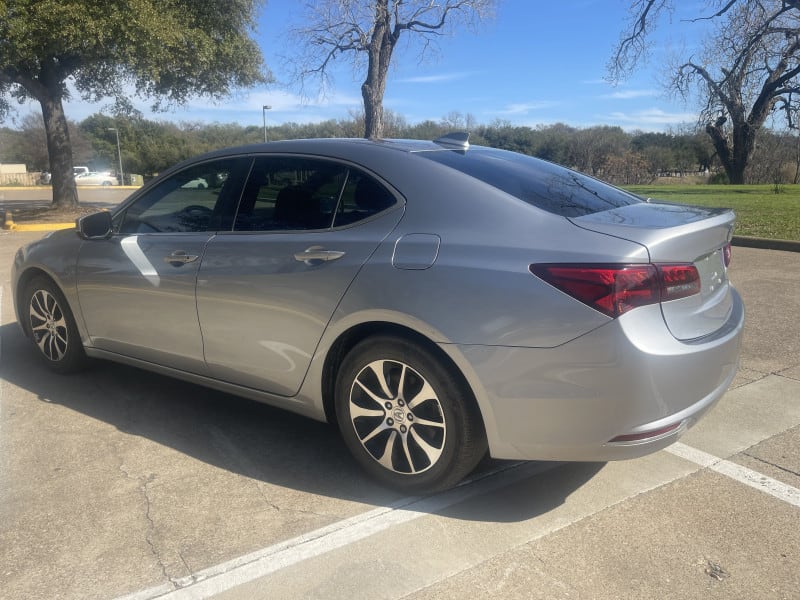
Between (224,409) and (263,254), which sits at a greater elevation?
(263,254)

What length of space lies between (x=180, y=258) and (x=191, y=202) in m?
0.41

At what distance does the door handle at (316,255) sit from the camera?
10.3 feet

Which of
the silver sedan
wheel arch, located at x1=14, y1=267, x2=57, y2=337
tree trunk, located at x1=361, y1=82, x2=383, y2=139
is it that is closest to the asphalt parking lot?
the silver sedan

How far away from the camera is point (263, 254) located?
3.39m

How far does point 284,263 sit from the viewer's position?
3291 millimetres

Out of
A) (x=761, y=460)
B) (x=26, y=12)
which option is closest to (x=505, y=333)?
(x=761, y=460)

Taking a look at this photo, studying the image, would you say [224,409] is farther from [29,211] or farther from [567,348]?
[29,211]

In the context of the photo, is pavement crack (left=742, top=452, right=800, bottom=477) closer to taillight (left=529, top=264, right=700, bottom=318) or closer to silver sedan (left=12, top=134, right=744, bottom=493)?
silver sedan (left=12, top=134, right=744, bottom=493)

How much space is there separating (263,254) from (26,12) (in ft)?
43.5

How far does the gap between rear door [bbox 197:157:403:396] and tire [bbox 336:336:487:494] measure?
1.01 feet

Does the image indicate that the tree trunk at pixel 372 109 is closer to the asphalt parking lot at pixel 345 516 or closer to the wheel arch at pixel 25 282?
the wheel arch at pixel 25 282

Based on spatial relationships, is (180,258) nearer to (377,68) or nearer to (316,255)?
(316,255)

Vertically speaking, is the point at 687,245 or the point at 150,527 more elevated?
the point at 687,245

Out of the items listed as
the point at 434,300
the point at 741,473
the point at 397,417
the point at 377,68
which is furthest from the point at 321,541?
the point at 377,68
